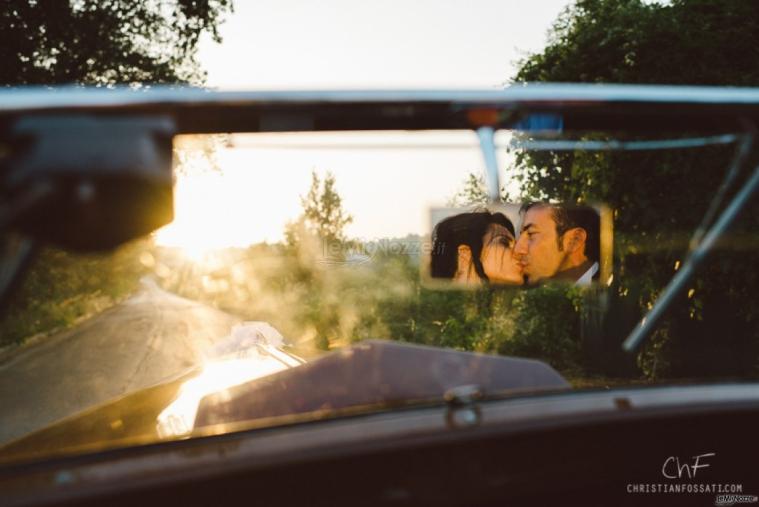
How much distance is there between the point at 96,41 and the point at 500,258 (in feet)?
48.3

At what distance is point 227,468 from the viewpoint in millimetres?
1289

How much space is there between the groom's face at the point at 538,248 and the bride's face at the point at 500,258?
41mm

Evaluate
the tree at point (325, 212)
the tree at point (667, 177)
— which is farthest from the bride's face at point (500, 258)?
the tree at point (667, 177)

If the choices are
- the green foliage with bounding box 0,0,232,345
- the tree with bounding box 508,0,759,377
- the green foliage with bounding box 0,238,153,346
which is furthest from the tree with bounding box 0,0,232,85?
the tree with bounding box 508,0,759,377

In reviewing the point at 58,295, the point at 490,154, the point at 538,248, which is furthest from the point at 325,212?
the point at 58,295

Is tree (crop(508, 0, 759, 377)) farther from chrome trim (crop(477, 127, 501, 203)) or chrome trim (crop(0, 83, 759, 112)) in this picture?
chrome trim (crop(477, 127, 501, 203))

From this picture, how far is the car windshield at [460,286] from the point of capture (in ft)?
5.53

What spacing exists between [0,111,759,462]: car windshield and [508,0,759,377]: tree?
1.2 inches

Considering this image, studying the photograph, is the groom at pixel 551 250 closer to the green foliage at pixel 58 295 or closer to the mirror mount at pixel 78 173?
the mirror mount at pixel 78 173

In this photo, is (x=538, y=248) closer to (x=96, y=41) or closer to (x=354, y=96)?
(x=354, y=96)

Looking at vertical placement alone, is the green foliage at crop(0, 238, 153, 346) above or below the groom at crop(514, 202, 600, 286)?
below

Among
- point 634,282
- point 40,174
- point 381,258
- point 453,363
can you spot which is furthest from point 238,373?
point 634,282

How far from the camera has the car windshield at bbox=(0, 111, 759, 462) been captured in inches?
66.4

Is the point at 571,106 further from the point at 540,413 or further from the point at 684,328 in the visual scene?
the point at 684,328
